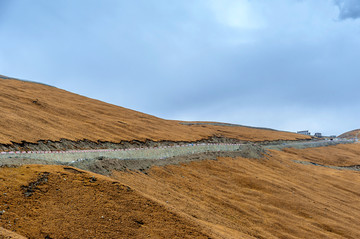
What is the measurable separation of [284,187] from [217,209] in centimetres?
1024

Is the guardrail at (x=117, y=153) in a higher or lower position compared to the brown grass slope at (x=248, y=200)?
higher

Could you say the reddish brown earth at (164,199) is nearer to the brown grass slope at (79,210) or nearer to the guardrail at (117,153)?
the brown grass slope at (79,210)

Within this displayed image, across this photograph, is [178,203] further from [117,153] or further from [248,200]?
[117,153]

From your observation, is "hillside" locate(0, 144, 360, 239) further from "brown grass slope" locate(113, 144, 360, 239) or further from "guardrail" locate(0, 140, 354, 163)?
"guardrail" locate(0, 140, 354, 163)

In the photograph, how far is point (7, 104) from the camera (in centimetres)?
3822

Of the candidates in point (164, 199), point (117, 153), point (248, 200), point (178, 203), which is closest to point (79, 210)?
point (164, 199)

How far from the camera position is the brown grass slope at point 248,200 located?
1675 centimetres

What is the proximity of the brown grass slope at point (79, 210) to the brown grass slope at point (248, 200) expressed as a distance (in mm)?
1328

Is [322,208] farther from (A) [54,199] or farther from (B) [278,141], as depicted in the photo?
(B) [278,141]

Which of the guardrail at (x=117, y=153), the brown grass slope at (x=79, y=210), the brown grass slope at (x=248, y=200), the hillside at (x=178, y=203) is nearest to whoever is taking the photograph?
the brown grass slope at (x=79, y=210)

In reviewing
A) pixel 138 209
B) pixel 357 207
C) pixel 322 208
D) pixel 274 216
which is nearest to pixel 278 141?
pixel 357 207

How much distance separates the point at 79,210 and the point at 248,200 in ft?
42.2

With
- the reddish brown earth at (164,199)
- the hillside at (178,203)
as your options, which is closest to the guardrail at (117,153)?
the hillside at (178,203)

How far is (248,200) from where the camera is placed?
2164 centimetres
